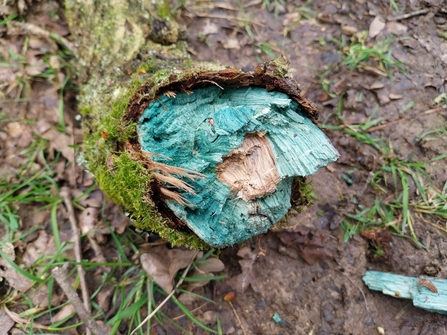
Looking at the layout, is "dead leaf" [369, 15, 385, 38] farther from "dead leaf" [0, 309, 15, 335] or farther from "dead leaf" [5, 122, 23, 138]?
"dead leaf" [0, 309, 15, 335]

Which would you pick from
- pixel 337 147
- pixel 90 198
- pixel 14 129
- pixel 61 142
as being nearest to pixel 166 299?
pixel 90 198

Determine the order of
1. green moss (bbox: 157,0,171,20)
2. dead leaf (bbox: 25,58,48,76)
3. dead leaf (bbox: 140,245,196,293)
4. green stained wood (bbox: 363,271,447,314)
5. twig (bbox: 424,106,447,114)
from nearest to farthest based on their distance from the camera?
green stained wood (bbox: 363,271,447,314) < dead leaf (bbox: 140,245,196,293) < green moss (bbox: 157,0,171,20) < twig (bbox: 424,106,447,114) < dead leaf (bbox: 25,58,48,76)

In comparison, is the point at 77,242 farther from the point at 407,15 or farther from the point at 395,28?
the point at 407,15

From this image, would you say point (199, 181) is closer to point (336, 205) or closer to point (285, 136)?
point (285, 136)

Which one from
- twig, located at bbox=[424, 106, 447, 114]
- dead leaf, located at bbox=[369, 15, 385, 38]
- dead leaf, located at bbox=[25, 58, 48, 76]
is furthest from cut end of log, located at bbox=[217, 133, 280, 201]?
dead leaf, located at bbox=[25, 58, 48, 76]

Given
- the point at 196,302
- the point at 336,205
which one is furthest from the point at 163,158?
the point at 336,205

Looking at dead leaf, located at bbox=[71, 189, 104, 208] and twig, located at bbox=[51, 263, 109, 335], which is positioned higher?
dead leaf, located at bbox=[71, 189, 104, 208]

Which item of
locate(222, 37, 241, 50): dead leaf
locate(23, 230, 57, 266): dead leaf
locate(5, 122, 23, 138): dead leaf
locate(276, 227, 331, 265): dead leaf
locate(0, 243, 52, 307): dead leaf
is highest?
locate(222, 37, 241, 50): dead leaf
